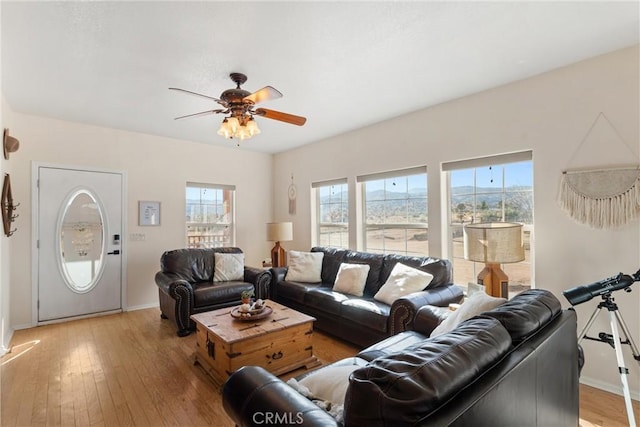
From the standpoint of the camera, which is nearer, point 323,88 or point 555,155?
point 555,155

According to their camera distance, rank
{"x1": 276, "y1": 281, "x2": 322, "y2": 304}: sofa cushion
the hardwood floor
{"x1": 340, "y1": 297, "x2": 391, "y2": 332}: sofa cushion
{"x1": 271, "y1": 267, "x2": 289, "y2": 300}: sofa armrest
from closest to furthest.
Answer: the hardwood floor, {"x1": 340, "y1": 297, "x2": 391, "y2": 332}: sofa cushion, {"x1": 276, "y1": 281, "x2": 322, "y2": 304}: sofa cushion, {"x1": 271, "y1": 267, "x2": 289, "y2": 300}: sofa armrest

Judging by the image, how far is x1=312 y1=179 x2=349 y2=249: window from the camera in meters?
4.70

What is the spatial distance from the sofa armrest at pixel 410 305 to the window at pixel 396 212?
0.87 m

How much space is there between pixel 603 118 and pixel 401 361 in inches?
107

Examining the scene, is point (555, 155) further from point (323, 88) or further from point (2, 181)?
point (2, 181)

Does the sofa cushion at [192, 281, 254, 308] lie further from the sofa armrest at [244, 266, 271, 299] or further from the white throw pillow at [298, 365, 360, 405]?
the white throw pillow at [298, 365, 360, 405]

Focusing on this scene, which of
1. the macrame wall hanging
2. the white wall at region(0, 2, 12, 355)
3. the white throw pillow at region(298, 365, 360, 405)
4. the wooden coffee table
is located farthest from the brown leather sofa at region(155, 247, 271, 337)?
the macrame wall hanging

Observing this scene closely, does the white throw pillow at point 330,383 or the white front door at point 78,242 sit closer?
the white throw pillow at point 330,383

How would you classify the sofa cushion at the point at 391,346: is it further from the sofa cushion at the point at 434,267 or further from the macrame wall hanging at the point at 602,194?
the macrame wall hanging at the point at 602,194

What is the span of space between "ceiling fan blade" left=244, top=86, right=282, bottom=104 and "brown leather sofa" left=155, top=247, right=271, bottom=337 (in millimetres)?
1828

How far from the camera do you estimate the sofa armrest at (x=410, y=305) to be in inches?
98.0

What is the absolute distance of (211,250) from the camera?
4.44 meters

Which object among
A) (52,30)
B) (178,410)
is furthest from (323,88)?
(178,410)

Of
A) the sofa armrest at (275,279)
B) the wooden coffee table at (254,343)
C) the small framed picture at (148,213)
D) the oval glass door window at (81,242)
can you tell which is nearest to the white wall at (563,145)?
the wooden coffee table at (254,343)
